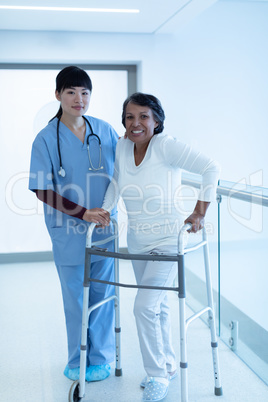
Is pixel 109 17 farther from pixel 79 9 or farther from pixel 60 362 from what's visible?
pixel 60 362

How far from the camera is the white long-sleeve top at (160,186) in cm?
183

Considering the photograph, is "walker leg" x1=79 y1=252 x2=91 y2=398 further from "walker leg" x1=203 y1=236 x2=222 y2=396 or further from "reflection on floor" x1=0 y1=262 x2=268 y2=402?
"walker leg" x1=203 y1=236 x2=222 y2=396

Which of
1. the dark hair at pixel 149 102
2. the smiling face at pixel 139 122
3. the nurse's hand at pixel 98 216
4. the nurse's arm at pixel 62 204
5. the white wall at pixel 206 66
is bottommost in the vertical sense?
the nurse's hand at pixel 98 216

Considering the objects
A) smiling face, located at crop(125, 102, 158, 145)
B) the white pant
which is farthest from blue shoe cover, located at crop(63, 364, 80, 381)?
smiling face, located at crop(125, 102, 158, 145)

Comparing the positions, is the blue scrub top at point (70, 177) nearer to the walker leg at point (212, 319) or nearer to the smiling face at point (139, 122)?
the smiling face at point (139, 122)

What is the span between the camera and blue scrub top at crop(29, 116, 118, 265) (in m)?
2.02

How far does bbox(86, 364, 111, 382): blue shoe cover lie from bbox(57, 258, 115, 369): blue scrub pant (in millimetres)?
23

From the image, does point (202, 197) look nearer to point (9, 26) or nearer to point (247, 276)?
point (247, 276)

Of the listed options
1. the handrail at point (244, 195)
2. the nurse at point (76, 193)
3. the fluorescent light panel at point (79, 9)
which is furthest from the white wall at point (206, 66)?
the nurse at point (76, 193)

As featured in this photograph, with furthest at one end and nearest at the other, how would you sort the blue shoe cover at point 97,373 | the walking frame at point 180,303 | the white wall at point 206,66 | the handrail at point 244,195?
the white wall at point 206,66, the blue shoe cover at point 97,373, the handrail at point 244,195, the walking frame at point 180,303

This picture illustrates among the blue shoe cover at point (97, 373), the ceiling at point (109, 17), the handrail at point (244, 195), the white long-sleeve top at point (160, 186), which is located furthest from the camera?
the ceiling at point (109, 17)

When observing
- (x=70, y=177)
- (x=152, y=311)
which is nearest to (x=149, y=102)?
Result: (x=70, y=177)

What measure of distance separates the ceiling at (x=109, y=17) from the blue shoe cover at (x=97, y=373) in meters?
2.37

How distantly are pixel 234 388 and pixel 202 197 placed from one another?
2.98 ft
